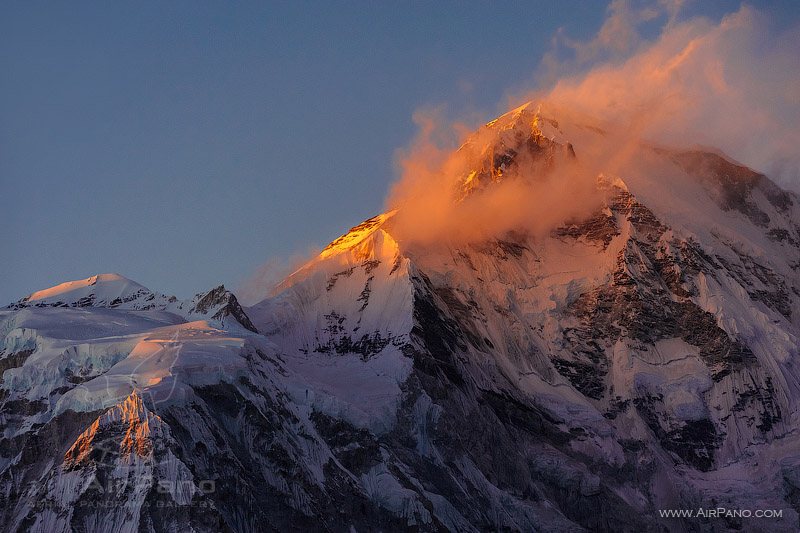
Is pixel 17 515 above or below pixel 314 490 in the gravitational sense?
above

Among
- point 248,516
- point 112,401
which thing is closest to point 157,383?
point 112,401

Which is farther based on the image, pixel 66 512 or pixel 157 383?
pixel 157 383

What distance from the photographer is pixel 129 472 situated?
17675 cm

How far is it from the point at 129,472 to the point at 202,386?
916 inches

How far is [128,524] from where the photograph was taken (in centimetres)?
17162

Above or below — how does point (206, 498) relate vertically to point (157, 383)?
below

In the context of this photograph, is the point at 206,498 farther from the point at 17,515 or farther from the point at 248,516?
the point at 17,515

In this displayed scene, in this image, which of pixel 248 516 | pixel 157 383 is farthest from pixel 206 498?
pixel 157 383

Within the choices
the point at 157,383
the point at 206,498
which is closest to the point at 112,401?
the point at 157,383

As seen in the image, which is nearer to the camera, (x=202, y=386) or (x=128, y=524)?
(x=128, y=524)

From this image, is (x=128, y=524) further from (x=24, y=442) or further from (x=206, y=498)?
(x=24, y=442)

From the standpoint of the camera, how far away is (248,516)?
7185 inches

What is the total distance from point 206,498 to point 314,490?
918 inches

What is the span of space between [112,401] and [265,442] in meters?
20.8
